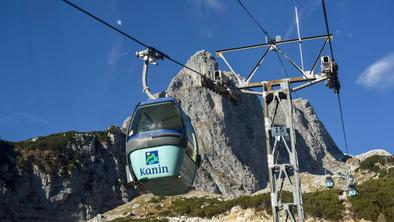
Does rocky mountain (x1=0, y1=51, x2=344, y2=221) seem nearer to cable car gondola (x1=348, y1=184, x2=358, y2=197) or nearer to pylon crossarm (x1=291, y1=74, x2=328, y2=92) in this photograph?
cable car gondola (x1=348, y1=184, x2=358, y2=197)

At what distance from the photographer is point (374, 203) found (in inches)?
1951

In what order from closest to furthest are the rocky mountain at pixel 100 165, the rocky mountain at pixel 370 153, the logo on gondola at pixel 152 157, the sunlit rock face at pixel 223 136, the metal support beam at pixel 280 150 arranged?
the logo on gondola at pixel 152 157 < the metal support beam at pixel 280 150 < the rocky mountain at pixel 100 165 < the sunlit rock face at pixel 223 136 < the rocky mountain at pixel 370 153

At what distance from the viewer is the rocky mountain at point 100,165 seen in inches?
3000

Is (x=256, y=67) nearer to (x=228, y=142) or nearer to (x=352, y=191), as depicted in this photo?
(x=352, y=191)

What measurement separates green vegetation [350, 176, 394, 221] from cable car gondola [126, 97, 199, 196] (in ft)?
119

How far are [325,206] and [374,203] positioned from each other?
4.28m

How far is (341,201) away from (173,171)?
1673 inches

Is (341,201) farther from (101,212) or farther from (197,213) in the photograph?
(101,212)

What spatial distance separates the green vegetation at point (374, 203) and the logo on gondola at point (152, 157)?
37313 millimetres

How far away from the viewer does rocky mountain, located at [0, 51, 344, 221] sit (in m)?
76.2

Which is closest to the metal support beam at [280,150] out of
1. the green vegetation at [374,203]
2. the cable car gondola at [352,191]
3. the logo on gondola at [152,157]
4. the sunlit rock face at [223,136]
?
the logo on gondola at [152,157]

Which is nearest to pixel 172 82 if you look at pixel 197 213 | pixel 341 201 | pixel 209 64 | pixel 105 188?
pixel 209 64

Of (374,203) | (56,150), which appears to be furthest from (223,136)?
(374,203)

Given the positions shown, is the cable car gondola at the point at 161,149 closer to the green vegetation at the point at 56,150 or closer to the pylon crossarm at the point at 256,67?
the pylon crossarm at the point at 256,67
